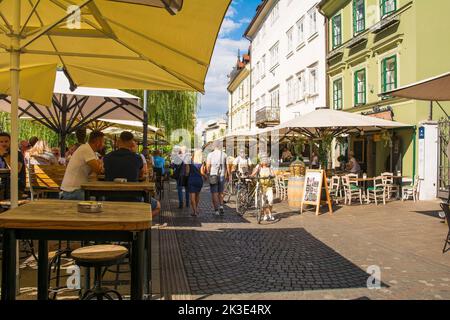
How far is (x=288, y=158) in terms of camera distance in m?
25.5

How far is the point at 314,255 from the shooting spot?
7059 mm

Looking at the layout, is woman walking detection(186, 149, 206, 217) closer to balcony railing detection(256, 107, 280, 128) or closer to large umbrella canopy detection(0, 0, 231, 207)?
large umbrella canopy detection(0, 0, 231, 207)

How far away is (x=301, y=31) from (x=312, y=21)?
7.24 ft

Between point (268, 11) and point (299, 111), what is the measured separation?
13558 millimetres

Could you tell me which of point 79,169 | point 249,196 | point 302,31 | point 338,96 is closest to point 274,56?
point 302,31

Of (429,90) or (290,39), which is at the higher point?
(290,39)

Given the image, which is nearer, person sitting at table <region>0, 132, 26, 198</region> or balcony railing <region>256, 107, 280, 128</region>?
person sitting at table <region>0, 132, 26, 198</region>

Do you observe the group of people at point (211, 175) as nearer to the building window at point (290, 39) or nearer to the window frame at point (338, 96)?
the window frame at point (338, 96)

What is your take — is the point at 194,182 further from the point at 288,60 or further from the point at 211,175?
the point at 288,60

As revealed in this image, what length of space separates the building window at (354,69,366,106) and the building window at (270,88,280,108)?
44.0ft

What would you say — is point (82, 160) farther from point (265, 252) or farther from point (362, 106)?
point (362, 106)

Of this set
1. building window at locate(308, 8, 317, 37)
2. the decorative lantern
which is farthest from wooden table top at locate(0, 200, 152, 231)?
building window at locate(308, 8, 317, 37)

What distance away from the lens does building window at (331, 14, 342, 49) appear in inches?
888

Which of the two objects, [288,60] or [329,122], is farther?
[288,60]
